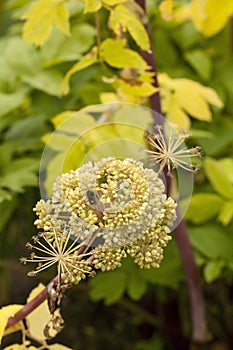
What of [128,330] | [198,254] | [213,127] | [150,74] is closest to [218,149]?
[213,127]

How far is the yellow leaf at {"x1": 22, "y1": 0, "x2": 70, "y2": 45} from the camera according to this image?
69 cm

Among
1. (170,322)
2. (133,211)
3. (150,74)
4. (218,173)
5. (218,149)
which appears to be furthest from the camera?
(170,322)

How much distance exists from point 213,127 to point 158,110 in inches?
10.6

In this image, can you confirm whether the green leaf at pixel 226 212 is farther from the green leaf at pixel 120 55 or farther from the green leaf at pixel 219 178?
the green leaf at pixel 120 55

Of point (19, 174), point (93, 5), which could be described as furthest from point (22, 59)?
point (93, 5)

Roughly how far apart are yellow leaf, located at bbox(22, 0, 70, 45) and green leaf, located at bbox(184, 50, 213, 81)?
29cm

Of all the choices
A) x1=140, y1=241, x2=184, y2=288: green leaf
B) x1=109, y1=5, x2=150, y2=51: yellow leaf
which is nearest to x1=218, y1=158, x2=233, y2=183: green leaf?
x1=140, y1=241, x2=184, y2=288: green leaf

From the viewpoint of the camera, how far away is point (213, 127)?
0.99 metres

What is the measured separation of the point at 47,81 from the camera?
0.88 m

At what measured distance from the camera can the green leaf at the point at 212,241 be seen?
0.84 metres

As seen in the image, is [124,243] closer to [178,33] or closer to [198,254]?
[198,254]

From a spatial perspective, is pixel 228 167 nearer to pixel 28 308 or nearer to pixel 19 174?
pixel 19 174

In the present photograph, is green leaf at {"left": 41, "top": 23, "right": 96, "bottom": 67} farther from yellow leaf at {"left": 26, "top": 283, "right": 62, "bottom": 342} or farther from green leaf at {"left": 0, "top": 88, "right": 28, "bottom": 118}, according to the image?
yellow leaf at {"left": 26, "top": 283, "right": 62, "bottom": 342}

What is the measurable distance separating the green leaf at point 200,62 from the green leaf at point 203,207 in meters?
0.20
